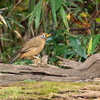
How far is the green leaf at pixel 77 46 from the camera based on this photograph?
252 inches

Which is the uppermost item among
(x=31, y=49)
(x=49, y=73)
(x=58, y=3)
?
(x=58, y=3)

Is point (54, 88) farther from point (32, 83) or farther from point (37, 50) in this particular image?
point (37, 50)

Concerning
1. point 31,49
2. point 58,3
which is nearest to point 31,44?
point 31,49

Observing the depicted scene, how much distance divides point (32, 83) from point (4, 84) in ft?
1.08

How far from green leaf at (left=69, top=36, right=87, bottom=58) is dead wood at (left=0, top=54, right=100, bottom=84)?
1371 millimetres

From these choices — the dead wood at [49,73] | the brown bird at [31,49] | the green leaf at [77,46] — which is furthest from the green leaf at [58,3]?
the dead wood at [49,73]

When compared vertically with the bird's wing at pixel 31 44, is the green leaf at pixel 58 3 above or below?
above

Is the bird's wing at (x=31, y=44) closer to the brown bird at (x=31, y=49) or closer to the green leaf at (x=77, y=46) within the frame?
the brown bird at (x=31, y=49)

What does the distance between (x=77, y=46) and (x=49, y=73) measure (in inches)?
82.1

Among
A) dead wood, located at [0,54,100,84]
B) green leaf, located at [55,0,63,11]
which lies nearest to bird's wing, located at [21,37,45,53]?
green leaf, located at [55,0,63,11]

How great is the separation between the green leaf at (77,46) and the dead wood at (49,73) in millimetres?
1371

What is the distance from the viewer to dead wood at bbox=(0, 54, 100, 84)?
14.7 feet

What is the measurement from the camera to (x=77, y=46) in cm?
660

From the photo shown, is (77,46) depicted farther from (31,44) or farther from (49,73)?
(49,73)
